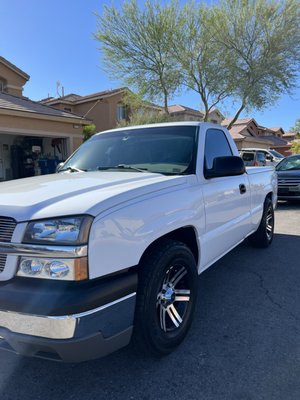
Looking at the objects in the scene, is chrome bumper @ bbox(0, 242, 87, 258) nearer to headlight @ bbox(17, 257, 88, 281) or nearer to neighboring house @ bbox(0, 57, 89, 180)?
headlight @ bbox(17, 257, 88, 281)

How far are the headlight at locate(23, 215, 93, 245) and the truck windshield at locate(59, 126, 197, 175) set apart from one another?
137cm

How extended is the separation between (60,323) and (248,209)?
10.6 ft

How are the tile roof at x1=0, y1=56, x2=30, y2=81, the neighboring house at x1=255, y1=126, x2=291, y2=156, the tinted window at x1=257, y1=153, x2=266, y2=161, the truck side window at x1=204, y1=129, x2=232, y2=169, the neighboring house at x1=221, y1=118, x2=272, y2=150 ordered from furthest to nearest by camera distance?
1. the neighboring house at x1=255, y1=126, x2=291, y2=156
2. the neighboring house at x1=221, y1=118, x2=272, y2=150
3. the tile roof at x1=0, y1=56, x2=30, y2=81
4. the tinted window at x1=257, y1=153, x2=266, y2=161
5. the truck side window at x1=204, y1=129, x2=232, y2=169

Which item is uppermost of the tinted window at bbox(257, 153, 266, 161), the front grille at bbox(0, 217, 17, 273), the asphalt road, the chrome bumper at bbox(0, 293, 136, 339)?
the tinted window at bbox(257, 153, 266, 161)

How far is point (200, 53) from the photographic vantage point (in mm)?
19562

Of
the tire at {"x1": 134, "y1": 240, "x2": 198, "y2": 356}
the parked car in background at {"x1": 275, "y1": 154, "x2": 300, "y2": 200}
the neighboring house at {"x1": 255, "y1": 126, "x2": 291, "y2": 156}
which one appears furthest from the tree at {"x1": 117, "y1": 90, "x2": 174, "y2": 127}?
the neighboring house at {"x1": 255, "y1": 126, "x2": 291, "y2": 156}

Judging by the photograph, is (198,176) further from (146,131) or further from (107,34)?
(107,34)

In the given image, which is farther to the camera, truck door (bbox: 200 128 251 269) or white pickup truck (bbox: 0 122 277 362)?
truck door (bbox: 200 128 251 269)

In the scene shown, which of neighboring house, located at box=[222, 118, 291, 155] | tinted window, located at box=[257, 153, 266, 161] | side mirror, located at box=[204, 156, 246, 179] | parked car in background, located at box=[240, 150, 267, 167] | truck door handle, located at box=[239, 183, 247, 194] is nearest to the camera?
side mirror, located at box=[204, 156, 246, 179]

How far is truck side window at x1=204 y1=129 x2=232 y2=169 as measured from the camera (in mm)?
3599

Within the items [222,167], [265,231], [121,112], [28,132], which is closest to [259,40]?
[121,112]

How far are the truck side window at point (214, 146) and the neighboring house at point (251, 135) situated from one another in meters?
30.6

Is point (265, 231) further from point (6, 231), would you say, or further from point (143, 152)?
point (6, 231)

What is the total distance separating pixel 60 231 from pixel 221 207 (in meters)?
1.99
